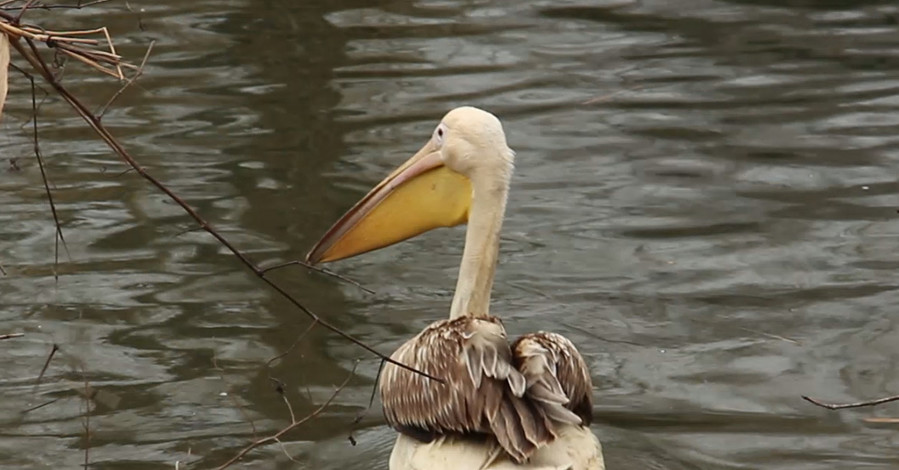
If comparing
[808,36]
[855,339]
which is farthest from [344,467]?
[808,36]

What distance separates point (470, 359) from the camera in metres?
4.51

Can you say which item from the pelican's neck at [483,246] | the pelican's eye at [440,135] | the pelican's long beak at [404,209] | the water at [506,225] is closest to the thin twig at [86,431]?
the water at [506,225]

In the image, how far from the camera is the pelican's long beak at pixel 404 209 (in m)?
5.21

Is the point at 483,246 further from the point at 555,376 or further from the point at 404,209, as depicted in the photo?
the point at 555,376

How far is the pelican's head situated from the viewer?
5035mm

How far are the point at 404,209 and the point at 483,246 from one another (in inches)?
15.4

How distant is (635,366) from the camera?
577cm

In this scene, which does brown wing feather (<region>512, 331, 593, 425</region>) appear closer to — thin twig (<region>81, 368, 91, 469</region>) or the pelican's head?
the pelican's head

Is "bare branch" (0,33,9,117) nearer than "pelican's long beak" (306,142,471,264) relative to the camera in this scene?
Yes

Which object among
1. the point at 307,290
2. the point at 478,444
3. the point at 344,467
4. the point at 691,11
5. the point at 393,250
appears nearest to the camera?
the point at 478,444

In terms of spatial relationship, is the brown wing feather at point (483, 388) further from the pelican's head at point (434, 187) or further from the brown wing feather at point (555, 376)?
the pelican's head at point (434, 187)

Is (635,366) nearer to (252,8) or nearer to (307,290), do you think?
(307,290)

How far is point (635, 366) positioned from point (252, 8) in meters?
5.68

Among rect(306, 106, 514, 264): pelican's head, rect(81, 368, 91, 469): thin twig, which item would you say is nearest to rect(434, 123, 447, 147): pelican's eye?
rect(306, 106, 514, 264): pelican's head
